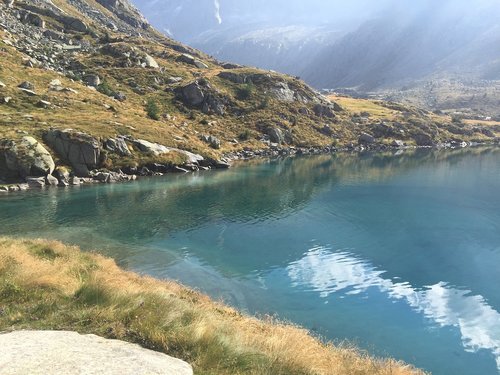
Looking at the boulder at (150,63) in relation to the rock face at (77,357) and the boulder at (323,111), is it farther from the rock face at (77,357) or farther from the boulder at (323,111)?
the rock face at (77,357)

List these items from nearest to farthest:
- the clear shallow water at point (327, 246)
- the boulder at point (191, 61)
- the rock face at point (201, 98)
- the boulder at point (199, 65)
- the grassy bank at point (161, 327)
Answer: the grassy bank at point (161, 327), the clear shallow water at point (327, 246), the rock face at point (201, 98), the boulder at point (199, 65), the boulder at point (191, 61)

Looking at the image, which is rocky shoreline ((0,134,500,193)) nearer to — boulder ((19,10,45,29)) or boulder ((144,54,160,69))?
boulder ((144,54,160,69))

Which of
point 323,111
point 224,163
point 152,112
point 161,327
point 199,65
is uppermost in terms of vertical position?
point 199,65

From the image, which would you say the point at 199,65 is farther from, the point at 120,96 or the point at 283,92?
the point at 120,96

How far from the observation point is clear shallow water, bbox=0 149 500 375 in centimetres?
2534

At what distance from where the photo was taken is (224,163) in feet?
332

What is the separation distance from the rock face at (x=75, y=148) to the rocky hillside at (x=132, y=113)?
0.60 feet

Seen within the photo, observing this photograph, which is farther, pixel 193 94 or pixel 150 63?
pixel 150 63

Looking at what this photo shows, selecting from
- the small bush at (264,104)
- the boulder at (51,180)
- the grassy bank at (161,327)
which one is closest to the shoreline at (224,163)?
the boulder at (51,180)

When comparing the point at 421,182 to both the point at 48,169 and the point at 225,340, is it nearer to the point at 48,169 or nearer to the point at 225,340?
the point at 48,169

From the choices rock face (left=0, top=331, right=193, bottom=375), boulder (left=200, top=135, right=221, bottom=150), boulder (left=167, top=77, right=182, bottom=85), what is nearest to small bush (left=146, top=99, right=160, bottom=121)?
boulder (left=200, top=135, right=221, bottom=150)

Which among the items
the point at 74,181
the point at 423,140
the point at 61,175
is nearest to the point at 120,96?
the point at 61,175

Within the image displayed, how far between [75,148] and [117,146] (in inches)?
360

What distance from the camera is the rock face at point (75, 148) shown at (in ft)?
248
